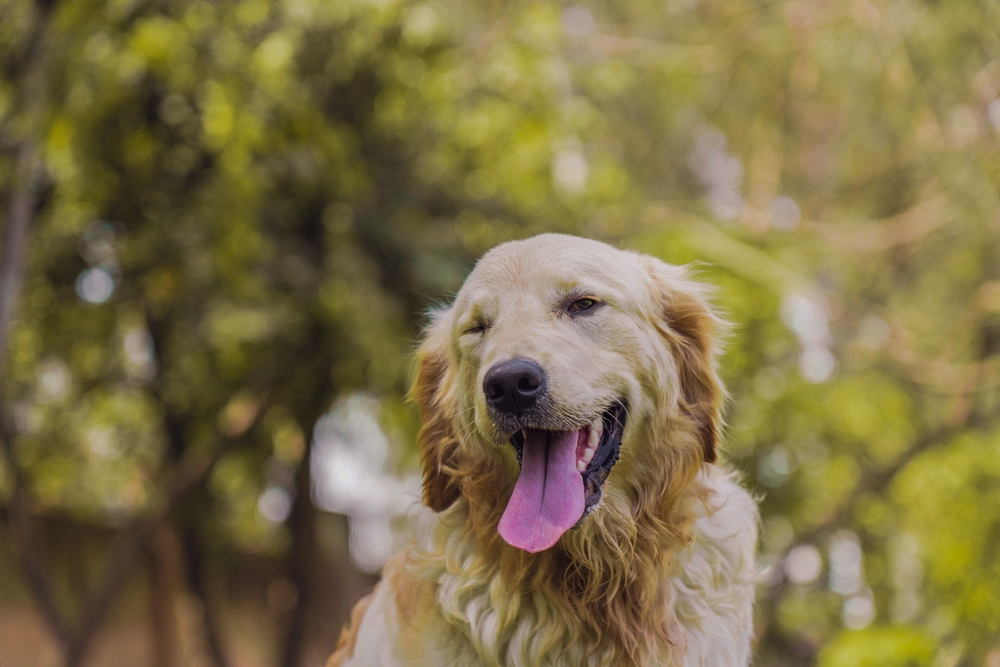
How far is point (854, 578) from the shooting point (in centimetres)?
1053

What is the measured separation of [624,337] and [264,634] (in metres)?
11.9

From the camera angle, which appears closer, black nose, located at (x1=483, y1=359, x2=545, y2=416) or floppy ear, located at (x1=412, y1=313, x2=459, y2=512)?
black nose, located at (x1=483, y1=359, x2=545, y2=416)

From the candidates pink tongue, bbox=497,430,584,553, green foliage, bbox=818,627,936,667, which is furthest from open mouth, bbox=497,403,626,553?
green foliage, bbox=818,627,936,667

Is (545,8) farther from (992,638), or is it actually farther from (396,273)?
(992,638)

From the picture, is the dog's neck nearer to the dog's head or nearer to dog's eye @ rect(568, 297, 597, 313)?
the dog's head

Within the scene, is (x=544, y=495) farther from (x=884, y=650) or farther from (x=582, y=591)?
(x=884, y=650)

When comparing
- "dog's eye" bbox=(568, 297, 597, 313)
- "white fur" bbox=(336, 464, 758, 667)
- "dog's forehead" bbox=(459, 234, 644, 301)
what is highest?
"dog's forehead" bbox=(459, 234, 644, 301)

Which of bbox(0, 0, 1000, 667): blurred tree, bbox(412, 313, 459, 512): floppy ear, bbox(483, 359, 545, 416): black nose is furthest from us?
bbox(0, 0, 1000, 667): blurred tree

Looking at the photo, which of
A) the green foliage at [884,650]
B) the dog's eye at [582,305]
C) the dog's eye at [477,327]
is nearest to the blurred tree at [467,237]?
the green foliage at [884,650]

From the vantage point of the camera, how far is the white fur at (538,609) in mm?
2613

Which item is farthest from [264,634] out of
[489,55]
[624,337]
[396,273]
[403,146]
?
[624,337]

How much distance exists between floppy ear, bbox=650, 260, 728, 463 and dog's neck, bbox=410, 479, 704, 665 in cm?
24

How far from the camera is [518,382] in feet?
7.87

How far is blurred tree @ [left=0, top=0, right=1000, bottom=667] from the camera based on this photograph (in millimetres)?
7301
